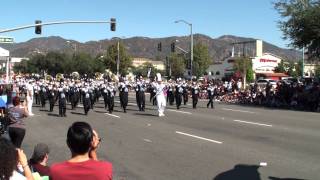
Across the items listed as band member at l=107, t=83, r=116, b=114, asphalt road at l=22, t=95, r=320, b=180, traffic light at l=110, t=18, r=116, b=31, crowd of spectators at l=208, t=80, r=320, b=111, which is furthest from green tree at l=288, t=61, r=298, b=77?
asphalt road at l=22, t=95, r=320, b=180

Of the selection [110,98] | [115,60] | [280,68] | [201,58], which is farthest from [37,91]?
[280,68]

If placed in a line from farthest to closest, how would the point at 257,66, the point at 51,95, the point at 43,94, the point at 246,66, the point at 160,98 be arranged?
the point at 257,66 → the point at 246,66 → the point at 43,94 → the point at 51,95 → the point at 160,98

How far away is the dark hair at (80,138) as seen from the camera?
474 centimetres

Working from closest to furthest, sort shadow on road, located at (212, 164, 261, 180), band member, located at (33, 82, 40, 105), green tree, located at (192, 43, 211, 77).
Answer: shadow on road, located at (212, 164, 261, 180)
band member, located at (33, 82, 40, 105)
green tree, located at (192, 43, 211, 77)

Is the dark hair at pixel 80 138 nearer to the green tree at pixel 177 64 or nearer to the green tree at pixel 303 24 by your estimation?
the green tree at pixel 303 24

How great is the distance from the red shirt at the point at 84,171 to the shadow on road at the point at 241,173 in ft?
20.4

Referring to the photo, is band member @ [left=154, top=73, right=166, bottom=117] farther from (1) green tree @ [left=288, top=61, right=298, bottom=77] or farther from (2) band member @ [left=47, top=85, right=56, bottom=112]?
(1) green tree @ [left=288, top=61, right=298, bottom=77]

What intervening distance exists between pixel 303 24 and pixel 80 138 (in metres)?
33.9

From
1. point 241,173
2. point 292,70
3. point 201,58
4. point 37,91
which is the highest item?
point 201,58

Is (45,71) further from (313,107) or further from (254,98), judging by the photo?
(313,107)

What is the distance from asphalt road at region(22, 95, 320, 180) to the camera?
11391 millimetres

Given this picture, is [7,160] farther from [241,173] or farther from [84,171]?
[241,173]

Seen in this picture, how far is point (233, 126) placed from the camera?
2128 cm

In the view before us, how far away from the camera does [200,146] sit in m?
15.3
